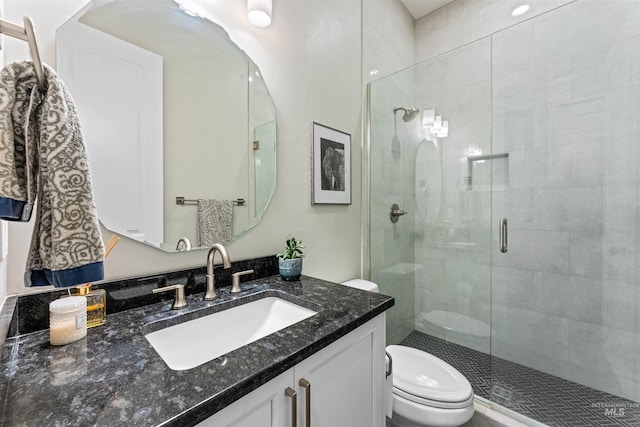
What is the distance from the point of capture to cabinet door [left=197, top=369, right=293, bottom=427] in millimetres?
484

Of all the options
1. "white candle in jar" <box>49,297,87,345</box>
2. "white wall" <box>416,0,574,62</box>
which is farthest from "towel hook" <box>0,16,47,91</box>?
"white wall" <box>416,0,574,62</box>

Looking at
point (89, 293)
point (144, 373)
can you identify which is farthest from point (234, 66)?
point (144, 373)

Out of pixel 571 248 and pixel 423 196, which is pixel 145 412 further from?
pixel 571 248

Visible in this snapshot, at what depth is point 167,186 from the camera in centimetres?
94

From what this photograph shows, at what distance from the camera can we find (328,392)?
27.5 inches

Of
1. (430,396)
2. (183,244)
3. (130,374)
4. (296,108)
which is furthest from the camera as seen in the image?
(296,108)

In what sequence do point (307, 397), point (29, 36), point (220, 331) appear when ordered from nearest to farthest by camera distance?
point (29, 36) < point (307, 397) < point (220, 331)

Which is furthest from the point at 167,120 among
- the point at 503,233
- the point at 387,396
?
the point at 503,233

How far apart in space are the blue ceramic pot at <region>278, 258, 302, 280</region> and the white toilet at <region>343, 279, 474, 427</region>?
67cm

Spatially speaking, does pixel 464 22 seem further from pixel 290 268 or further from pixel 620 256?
pixel 290 268

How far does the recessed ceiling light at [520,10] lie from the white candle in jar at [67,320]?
2929 mm

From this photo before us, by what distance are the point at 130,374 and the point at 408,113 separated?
2.10 m

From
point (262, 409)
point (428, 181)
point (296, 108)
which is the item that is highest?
point (296, 108)

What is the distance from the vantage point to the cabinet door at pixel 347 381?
0.65 meters
